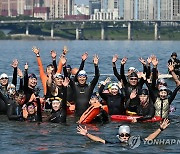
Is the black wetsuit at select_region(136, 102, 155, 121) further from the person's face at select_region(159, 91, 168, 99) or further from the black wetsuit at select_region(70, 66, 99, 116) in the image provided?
the black wetsuit at select_region(70, 66, 99, 116)

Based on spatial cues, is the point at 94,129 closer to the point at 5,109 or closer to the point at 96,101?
the point at 96,101

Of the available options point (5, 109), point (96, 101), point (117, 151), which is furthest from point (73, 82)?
point (117, 151)

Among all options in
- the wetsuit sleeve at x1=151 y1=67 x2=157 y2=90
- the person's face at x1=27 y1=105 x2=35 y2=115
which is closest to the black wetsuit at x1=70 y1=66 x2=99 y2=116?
the person's face at x1=27 y1=105 x2=35 y2=115

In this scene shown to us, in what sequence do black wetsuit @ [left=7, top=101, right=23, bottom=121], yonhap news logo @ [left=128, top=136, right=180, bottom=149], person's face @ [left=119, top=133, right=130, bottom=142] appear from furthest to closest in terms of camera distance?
black wetsuit @ [left=7, top=101, right=23, bottom=121]
yonhap news logo @ [left=128, top=136, right=180, bottom=149]
person's face @ [left=119, top=133, right=130, bottom=142]

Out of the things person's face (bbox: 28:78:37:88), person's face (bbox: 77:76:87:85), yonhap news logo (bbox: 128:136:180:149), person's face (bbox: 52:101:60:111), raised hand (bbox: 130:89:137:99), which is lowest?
yonhap news logo (bbox: 128:136:180:149)

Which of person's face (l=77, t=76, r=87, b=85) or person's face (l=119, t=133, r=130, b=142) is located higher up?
person's face (l=77, t=76, r=87, b=85)

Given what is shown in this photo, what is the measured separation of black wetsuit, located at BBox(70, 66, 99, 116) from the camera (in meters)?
22.8

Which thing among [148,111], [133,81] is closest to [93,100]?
[133,81]

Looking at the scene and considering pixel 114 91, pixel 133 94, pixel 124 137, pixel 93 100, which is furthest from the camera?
pixel 114 91

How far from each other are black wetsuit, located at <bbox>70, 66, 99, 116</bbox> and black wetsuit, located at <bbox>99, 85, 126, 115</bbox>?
30 centimetres

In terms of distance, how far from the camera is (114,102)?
76.5ft

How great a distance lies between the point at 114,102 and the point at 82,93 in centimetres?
106

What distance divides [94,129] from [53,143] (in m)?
2.26

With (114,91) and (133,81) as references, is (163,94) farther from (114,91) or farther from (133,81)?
(114,91)
